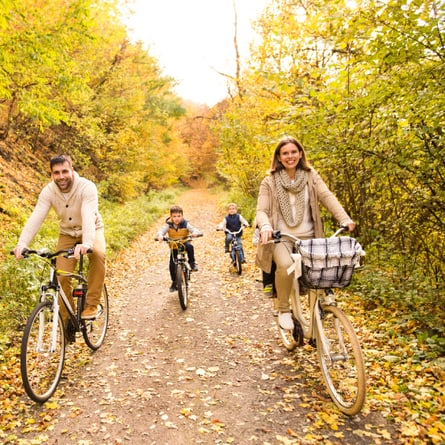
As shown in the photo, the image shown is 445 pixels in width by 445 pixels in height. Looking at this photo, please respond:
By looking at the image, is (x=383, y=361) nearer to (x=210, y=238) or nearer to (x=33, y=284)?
(x=33, y=284)

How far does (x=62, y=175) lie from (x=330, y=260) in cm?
324

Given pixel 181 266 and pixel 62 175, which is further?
pixel 181 266

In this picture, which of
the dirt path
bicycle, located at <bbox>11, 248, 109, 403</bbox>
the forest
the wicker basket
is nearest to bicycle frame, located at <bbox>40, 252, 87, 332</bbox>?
bicycle, located at <bbox>11, 248, 109, 403</bbox>

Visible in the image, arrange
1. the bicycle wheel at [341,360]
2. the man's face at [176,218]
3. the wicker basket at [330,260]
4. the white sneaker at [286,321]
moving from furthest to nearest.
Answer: the man's face at [176,218] → the white sneaker at [286,321] → the wicker basket at [330,260] → the bicycle wheel at [341,360]

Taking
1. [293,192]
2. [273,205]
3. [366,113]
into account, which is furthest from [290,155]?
[366,113]

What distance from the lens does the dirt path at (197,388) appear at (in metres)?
3.39

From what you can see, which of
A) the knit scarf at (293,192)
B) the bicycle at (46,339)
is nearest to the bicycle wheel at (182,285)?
→ the bicycle at (46,339)

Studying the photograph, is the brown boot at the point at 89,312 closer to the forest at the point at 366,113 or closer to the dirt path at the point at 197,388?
the dirt path at the point at 197,388

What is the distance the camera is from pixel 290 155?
4227 mm

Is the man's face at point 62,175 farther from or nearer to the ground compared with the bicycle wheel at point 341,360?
farther from the ground

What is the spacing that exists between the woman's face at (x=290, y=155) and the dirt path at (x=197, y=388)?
2.46m

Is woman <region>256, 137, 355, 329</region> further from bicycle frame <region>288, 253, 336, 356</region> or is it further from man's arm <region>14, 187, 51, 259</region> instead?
man's arm <region>14, 187, 51, 259</region>

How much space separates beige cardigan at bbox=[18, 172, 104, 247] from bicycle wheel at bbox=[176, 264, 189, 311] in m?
2.45

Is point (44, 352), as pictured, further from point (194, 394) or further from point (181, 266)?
point (181, 266)
